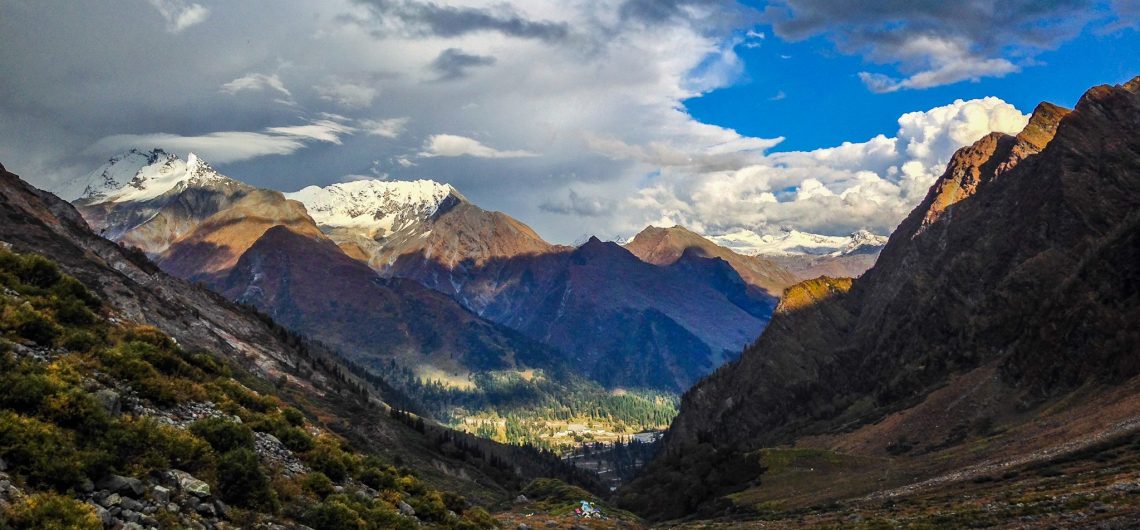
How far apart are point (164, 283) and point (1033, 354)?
22899cm

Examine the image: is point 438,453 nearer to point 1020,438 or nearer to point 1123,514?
point 1020,438

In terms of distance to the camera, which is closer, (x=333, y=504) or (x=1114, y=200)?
(x=333, y=504)

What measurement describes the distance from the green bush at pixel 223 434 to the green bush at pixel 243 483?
152cm

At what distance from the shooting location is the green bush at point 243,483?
22.4m

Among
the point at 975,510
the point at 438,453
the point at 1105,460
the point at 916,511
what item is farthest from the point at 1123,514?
the point at 438,453

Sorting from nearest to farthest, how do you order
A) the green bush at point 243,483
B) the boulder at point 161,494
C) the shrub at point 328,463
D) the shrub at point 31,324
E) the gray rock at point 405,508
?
1. the boulder at point 161,494
2. the green bush at point 243,483
3. the shrub at point 31,324
4. the shrub at point 328,463
5. the gray rock at point 405,508

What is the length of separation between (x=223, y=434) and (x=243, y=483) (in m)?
4.17

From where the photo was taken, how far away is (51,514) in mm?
15734

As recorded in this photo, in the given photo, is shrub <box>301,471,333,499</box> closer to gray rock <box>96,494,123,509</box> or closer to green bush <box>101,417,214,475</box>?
green bush <box>101,417,214,475</box>

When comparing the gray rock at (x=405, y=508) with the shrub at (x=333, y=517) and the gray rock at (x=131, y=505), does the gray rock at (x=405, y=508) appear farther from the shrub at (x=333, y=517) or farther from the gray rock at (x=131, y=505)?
the gray rock at (x=131, y=505)

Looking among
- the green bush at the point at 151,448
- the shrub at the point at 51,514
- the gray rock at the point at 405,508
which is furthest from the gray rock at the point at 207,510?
the gray rock at the point at 405,508

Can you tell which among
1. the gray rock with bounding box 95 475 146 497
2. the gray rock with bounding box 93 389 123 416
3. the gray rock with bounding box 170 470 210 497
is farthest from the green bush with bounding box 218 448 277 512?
the gray rock with bounding box 93 389 123 416

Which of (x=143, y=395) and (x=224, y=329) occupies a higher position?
(x=224, y=329)

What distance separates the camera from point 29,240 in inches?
5084
